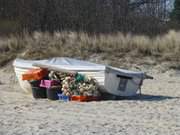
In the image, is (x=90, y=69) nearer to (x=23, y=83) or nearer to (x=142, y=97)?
(x=142, y=97)

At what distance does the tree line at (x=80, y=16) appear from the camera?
38.7m

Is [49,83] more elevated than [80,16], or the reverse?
[49,83]

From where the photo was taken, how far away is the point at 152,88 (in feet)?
62.0

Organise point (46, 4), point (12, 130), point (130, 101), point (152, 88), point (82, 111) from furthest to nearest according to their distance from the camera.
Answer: point (46, 4), point (152, 88), point (130, 101), point (82, 111), point (12, 130)

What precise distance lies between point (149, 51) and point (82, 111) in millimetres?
12399

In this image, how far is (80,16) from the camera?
133ft

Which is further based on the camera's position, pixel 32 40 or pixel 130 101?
pixel 32 40

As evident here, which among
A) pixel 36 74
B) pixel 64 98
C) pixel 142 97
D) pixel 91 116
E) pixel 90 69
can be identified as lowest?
pixel 142 97

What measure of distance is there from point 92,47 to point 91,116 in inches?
554

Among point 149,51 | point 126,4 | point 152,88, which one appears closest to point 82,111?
point 152,88

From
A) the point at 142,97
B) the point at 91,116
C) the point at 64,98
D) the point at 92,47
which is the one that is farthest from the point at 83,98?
the point at 92,47

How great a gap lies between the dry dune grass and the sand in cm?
756

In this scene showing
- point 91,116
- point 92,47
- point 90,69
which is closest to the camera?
point 91,116

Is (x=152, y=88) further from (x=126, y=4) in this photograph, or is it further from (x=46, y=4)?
(x=126, y=4)
